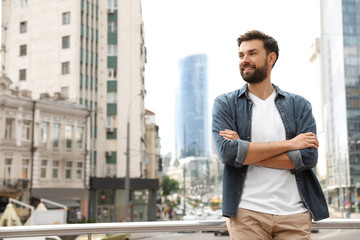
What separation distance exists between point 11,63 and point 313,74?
185 ft

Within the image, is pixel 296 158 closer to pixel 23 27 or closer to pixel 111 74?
pixel 111 74

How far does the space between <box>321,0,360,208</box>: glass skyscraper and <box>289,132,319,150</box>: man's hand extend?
5137cm

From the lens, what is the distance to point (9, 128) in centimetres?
2373

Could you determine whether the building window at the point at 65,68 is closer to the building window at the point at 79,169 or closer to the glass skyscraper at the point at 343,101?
the building window at the point at 79,169

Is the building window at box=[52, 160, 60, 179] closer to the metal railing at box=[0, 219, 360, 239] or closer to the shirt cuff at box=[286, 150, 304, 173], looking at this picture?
the metal railing at box=[0, 219, 360, 239]

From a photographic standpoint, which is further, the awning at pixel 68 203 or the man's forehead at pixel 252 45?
the awning at pixel 68 203

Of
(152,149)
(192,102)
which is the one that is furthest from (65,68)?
(192,102)

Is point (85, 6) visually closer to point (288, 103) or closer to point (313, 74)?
point (288, 103)

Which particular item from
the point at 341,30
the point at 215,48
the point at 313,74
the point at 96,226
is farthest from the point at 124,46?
the point at 313,74

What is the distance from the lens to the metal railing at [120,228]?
5.47 ft

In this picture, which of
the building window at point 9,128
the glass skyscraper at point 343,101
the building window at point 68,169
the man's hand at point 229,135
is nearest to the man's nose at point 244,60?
the man's hand at point 229,135

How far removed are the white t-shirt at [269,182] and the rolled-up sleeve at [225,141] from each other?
6 centimetres

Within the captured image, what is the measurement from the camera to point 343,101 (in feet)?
178

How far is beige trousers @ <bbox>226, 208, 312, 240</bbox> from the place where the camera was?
1349 mm
